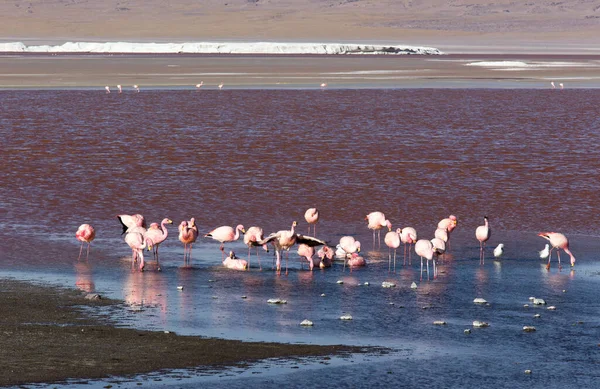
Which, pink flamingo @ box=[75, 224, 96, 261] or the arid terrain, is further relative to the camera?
the arid terrain

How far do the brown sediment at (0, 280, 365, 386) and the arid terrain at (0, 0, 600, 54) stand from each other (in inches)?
4090

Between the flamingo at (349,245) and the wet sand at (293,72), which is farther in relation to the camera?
the wet sand at (293,72)

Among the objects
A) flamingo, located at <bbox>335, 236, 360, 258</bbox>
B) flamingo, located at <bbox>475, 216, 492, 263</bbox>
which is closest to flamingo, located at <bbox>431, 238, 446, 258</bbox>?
flamingo, located at <bbox>335, 236, 360, 258</bbox>

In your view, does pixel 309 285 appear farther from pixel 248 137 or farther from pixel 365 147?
pixel 248 137

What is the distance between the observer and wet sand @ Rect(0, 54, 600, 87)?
185ft

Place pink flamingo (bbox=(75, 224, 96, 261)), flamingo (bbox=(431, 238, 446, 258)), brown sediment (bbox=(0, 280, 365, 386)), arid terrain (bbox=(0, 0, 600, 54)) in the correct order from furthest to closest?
1. arid terrain (bbox=(0, 0, 600, 54))
2. pink flamingo (bbox=(75, 224, 96, 261))
3. flamingo (bbox=(431, 238, 446, 258))
4. brown sediment (bbox=(0, 280, 365, 386))

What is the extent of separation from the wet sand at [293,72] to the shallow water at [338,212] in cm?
1595

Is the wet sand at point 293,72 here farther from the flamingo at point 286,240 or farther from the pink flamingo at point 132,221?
the flamingo at point 286,240

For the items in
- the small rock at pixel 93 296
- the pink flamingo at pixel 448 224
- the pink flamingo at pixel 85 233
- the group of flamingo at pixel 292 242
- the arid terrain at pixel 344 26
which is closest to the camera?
the small rock at pixel 93 296

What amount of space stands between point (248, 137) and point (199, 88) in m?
21.3

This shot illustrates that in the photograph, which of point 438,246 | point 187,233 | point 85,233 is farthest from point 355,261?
point 85,233

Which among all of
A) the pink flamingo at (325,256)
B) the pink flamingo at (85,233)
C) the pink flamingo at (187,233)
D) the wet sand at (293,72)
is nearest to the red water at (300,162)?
the pink flamingo at (85,233)

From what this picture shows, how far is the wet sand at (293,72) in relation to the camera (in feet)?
185

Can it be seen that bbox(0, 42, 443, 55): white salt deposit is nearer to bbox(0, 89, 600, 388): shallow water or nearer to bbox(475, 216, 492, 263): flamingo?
bbox(0, 89, 600, 388): shallow water
